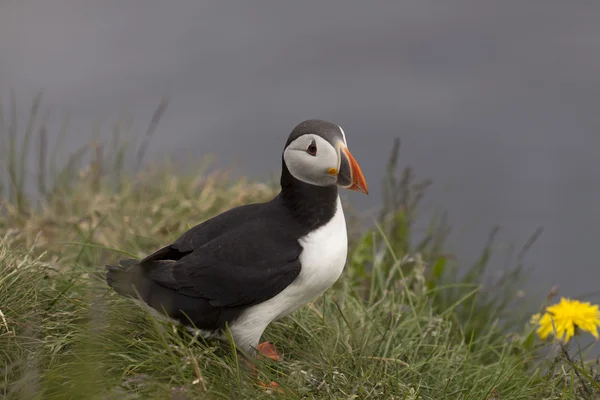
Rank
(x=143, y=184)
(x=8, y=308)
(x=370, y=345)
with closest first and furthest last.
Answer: (x=8, y=308) < (x=370, y=345) < (x=143, y=184)

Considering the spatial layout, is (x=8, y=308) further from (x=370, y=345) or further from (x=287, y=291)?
(x=370, y=345)

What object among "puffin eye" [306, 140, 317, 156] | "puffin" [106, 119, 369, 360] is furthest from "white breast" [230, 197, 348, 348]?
"puffin eye" [306, 140, 317, 156]

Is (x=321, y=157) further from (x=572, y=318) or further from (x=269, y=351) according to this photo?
(x=572, y=318)

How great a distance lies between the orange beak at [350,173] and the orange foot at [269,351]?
39.8 inches

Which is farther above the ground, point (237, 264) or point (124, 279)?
point (237, 264)

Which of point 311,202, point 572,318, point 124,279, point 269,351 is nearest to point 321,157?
point 311,202

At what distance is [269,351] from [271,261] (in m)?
0.61

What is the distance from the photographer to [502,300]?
22.1 feet

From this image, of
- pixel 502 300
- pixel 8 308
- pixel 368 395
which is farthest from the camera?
pixel 502 300

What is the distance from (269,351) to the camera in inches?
179

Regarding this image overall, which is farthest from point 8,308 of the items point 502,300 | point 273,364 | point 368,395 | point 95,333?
point 502,300

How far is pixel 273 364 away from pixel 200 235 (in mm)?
778

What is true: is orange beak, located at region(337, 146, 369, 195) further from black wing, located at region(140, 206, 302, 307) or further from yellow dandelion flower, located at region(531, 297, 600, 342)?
yellow dandelion flower, located at region(531, 297, 600, 342)

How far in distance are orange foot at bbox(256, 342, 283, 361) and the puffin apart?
0.18 ft
